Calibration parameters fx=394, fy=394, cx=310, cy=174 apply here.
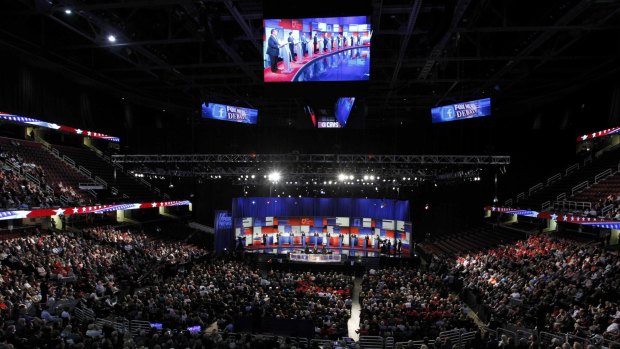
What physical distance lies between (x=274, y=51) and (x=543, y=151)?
855 inches

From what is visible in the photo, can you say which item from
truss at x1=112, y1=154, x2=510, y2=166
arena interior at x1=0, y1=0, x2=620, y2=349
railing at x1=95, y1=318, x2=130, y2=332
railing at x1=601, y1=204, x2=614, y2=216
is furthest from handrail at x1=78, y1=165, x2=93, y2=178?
railing at x1=601, y1=204, x2=614, y2=216

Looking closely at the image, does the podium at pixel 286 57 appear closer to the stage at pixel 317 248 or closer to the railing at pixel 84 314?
the railing at pixel 84 314

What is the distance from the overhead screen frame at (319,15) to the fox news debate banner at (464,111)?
441 inches

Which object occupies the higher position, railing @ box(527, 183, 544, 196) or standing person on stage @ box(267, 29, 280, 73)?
standing person on stage @ box(267, 29, 280, 73)

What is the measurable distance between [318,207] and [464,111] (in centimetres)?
1592

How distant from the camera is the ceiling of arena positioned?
45.8ft

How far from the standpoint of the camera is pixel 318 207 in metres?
33.7

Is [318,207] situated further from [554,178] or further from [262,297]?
[262,297]

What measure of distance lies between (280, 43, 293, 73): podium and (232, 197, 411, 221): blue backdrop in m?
21.1

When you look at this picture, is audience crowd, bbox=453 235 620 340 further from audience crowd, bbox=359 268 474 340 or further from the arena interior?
audience crowd, bbox=359 268 474 340

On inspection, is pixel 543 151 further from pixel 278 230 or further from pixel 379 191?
pixel 278 230

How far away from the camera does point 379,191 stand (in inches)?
1280

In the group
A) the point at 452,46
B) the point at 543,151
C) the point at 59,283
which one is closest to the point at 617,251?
the point at 452,46

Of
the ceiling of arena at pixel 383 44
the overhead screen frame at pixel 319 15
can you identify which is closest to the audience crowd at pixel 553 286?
the ceiling of arena at pixel 383 44
